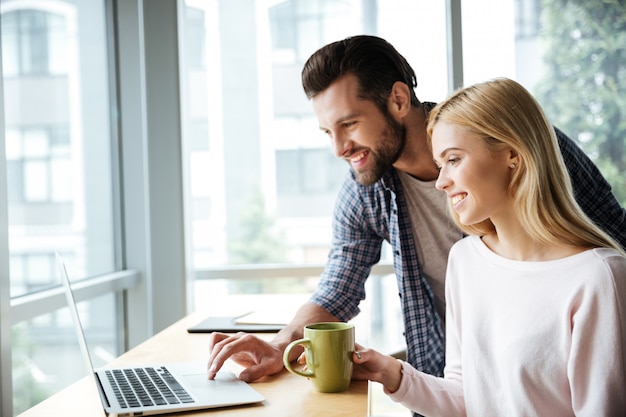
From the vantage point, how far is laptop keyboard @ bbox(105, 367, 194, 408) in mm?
A: 1053

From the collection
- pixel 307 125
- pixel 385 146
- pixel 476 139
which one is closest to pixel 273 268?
pixel 307 125

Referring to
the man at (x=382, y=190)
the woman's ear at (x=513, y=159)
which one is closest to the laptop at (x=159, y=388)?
the man at (x=382, y=190)

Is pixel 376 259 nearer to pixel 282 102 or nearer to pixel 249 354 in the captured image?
pixel 249 354

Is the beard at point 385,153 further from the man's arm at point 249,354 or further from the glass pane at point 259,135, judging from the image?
the glass pane at point 259,135

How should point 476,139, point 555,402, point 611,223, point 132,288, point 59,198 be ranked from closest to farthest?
1. point 555,402
2. point 476,139
3. point 611,223
4. point 59,198
5. point 132,288

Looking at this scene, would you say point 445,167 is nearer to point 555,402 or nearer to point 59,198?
point 555,402

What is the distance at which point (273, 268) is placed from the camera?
2.91 meters

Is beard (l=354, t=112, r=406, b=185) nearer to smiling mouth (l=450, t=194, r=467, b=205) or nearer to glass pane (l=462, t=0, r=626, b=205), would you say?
smiling mouth (l=450, t=194, r=467, b=205)

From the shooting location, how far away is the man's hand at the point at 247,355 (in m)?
1.21

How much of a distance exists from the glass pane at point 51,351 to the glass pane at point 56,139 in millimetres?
134

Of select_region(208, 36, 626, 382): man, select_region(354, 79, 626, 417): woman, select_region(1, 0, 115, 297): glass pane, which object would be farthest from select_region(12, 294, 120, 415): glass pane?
select_region(354, 79, 626, 417): woman

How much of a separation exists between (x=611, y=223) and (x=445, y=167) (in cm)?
51

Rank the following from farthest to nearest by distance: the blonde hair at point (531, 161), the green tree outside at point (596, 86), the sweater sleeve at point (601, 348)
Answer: the green tree outside at point (596, 86)
the blonde hair at point (531, 161)
the sweater sleeve at point (601, 348)

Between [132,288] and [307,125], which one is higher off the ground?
[307,125]
